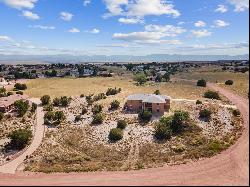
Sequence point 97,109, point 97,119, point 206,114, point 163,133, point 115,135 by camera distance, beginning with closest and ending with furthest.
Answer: point 163,133
point 115,135
point 97,119
point 206,114
point 97,109

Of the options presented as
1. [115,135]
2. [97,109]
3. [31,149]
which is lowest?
[31,149]

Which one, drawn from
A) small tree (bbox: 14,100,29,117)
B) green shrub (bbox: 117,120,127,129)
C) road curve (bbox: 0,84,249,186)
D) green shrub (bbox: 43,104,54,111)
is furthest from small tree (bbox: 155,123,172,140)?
small tree (bbox: 14,100,29,117)

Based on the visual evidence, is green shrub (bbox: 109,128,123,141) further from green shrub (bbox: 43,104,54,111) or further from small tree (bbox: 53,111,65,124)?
green shrub (bbox: 43,104,54,111)

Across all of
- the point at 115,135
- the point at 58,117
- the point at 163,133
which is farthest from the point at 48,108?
the point at 163,133

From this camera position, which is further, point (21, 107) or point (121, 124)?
point (21, 107)

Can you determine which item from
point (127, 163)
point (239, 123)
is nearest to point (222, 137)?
point (239, 123)

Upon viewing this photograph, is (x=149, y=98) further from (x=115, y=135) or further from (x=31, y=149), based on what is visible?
(x=31, y=149)

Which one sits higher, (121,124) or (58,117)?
(58,117)

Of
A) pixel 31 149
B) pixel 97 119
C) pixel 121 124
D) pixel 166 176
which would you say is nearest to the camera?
pixel 166 176
